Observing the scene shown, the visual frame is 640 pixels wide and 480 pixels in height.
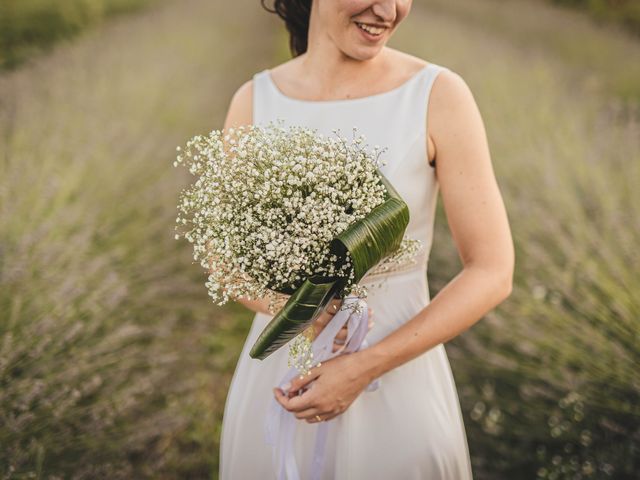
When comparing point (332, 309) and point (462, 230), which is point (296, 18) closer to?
point (462, 230)

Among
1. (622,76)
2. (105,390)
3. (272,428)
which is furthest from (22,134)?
(622,76)

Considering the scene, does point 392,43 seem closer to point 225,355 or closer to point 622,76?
point 622,76

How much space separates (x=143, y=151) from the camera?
19.9ft

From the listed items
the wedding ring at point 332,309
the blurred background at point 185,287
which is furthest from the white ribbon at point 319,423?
the blurred background at point 185,287

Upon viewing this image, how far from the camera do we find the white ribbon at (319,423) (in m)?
1.92

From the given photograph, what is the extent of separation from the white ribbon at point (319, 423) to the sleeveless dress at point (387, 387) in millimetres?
30

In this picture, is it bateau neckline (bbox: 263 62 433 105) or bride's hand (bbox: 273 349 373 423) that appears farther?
bateau neckline (bbox: 263 62 433 105)

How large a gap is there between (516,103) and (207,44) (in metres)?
6.81

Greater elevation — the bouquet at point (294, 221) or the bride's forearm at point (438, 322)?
the bouquet at point (294, 221)

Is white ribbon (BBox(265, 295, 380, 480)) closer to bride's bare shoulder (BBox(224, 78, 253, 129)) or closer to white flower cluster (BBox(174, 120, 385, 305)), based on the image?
white flower cluster (BBox(174, 120, 385, 305))

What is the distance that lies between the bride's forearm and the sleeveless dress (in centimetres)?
18

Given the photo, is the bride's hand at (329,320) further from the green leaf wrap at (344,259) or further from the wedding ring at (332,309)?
the green leaf wrap at (344,259)

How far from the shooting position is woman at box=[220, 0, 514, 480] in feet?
6.47

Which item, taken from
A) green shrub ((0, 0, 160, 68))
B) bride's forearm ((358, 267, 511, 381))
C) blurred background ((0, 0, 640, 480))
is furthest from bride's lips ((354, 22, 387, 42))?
green shrub ((0, 0, 160, 68))
